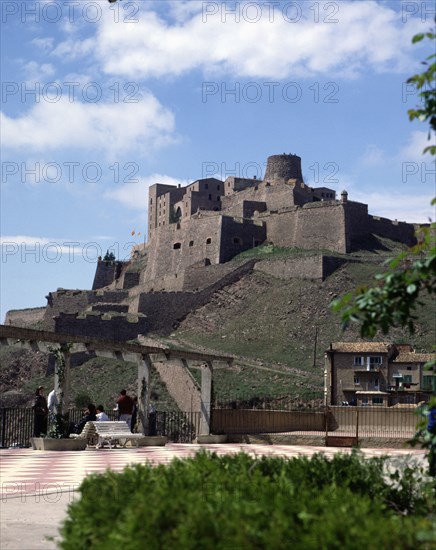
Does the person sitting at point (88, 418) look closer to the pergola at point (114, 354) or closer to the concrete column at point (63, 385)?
the pergola at point (114, 354)

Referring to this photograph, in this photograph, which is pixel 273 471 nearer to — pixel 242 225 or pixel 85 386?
pixel 85 386

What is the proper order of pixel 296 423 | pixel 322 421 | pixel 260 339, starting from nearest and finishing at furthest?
pixel 296 423
pixel 322 421
pixel 260 339

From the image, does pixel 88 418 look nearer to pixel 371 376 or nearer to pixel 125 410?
pixel 125 410

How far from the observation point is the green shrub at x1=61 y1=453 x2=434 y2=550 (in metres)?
4.23

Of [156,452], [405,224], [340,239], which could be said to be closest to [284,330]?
[340,239]

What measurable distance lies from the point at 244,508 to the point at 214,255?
209 feet

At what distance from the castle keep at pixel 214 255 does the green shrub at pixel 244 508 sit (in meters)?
51.6

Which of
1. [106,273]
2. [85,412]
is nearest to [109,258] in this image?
[106,273]

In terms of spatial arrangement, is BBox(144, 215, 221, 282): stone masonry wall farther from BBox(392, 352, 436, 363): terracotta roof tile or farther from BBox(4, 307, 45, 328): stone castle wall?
BBox(392, 352, 436, 363): terracotta roof tile

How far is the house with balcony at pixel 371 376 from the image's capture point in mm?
43875

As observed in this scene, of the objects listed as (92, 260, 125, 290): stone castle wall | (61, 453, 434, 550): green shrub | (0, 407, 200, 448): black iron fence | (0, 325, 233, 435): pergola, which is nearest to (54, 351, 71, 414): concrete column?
(0, 325, 233, 435): pergola

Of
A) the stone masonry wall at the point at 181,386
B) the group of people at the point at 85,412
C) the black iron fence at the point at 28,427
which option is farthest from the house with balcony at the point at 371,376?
the group of people at the point at 85,412

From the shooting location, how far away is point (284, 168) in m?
87.3

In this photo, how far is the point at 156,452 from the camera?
1619 centimetres
